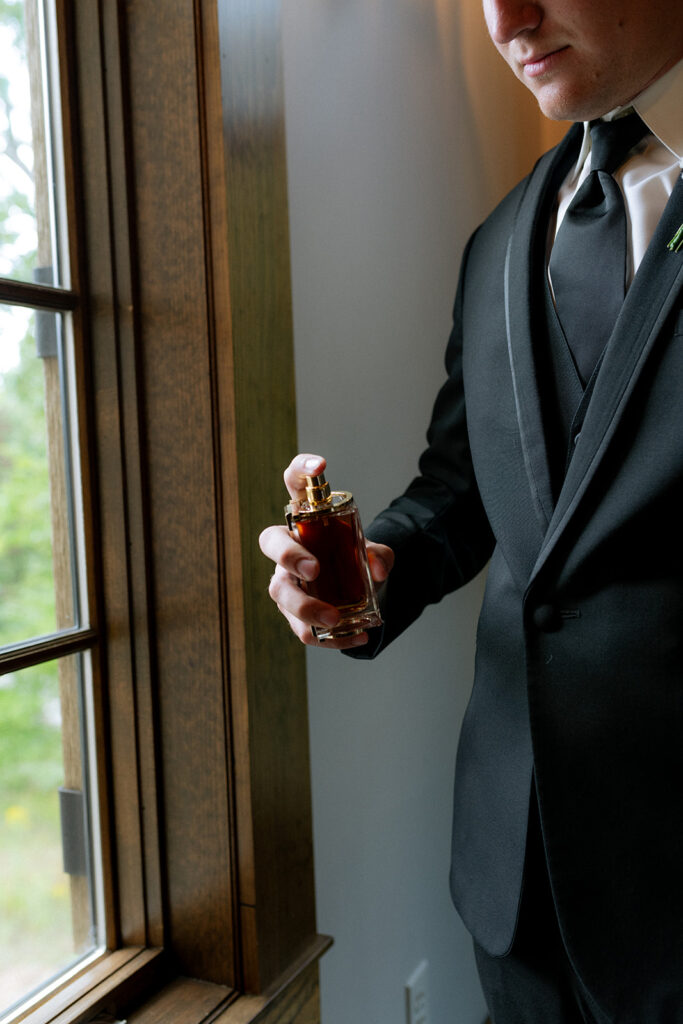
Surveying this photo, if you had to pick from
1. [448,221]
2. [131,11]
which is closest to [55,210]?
[131,11]

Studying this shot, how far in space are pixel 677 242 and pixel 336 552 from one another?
0.45 m

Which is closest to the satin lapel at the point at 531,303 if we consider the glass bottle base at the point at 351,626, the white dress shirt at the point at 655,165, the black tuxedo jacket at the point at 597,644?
the black tuxedo jacket at the point at 597,644

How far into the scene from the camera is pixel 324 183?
1349 mm

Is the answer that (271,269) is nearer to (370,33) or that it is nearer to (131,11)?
(131,11)

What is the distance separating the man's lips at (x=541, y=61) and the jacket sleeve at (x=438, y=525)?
10.5 inches

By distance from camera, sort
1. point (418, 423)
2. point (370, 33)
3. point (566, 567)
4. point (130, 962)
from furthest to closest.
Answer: point (418, 423) < point (370, 33) < point (130, 962) < point (566, 567)

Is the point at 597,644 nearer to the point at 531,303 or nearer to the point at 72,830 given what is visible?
the point at 531,303

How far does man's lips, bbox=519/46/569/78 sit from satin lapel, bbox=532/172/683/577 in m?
0.20

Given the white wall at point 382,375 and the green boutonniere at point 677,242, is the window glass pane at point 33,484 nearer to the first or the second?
the white wall at point 382,375

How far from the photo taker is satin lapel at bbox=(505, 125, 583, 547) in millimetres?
1000

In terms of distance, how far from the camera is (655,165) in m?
1.03

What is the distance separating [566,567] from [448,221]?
1.07 metres

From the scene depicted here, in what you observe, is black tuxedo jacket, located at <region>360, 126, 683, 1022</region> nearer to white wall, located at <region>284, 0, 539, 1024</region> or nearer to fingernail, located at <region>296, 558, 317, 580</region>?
fingernail, located at <region>296, 558, 317, 580</region>

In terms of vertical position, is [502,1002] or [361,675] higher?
[361,675]
